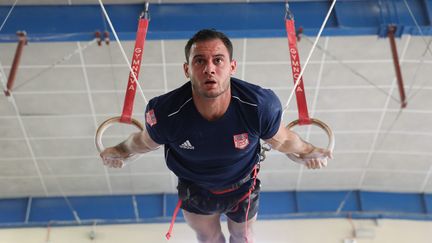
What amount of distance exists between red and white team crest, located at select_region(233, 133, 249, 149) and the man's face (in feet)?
0.87

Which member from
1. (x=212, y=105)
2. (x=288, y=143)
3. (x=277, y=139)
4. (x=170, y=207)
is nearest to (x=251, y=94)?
(x=212, y=105)

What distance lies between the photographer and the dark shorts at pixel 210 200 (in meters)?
3.36

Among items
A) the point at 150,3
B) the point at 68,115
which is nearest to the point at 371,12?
the point at 150,3

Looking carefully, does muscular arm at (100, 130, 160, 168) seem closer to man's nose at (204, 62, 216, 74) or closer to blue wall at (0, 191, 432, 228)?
man's nose at (204, 62, 216, 74)

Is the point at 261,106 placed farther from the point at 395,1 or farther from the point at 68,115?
the point at 68,115

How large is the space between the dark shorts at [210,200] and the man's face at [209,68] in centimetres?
84

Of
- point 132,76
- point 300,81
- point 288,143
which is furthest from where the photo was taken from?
point 300,81

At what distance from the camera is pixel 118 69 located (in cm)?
608

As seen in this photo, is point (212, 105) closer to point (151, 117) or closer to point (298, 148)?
point (151, 117)

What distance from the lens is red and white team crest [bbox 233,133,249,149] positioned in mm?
2801

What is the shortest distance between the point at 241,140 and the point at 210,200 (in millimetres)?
695

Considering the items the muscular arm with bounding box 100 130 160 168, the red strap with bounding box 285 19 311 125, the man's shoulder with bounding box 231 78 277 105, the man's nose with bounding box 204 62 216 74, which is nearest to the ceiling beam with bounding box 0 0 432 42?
the red strap with bounding box 285 19 311 125

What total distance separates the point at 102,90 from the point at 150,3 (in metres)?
1.29

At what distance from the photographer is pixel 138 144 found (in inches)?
125
